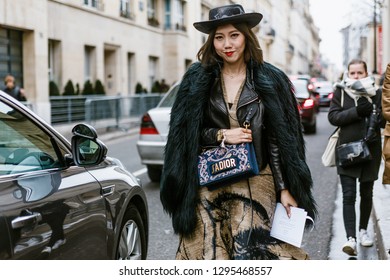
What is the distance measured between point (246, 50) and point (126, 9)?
2451 cm

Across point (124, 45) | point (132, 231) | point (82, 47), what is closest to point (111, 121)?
point (82, 47)

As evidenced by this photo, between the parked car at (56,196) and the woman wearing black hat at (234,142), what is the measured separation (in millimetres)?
392

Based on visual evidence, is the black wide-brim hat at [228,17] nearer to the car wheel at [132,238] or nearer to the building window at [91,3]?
the car wheel at [132,238]

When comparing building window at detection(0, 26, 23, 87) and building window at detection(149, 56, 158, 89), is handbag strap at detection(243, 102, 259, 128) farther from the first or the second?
building window at detection(149, 56, 158, 89)

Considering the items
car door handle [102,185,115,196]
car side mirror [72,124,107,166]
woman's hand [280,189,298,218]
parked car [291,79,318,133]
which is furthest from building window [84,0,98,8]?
woman's hand [280,189,298,218]

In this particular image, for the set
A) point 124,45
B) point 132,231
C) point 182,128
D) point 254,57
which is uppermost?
point 124,45

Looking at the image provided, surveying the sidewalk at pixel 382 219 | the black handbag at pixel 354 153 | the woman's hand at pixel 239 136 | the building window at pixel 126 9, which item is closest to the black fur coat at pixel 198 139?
the woman's hand at pixel 239 136

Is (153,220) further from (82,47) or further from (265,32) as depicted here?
(82,47)

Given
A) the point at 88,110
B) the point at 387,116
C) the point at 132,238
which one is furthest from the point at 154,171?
the point at 88,110

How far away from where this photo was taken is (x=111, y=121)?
19.1 metres

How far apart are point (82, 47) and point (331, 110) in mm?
19258

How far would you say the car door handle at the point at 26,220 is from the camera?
224 centimetres

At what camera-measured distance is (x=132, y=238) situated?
3.81m

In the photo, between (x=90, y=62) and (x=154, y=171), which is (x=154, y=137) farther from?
(x=90, y=62)
